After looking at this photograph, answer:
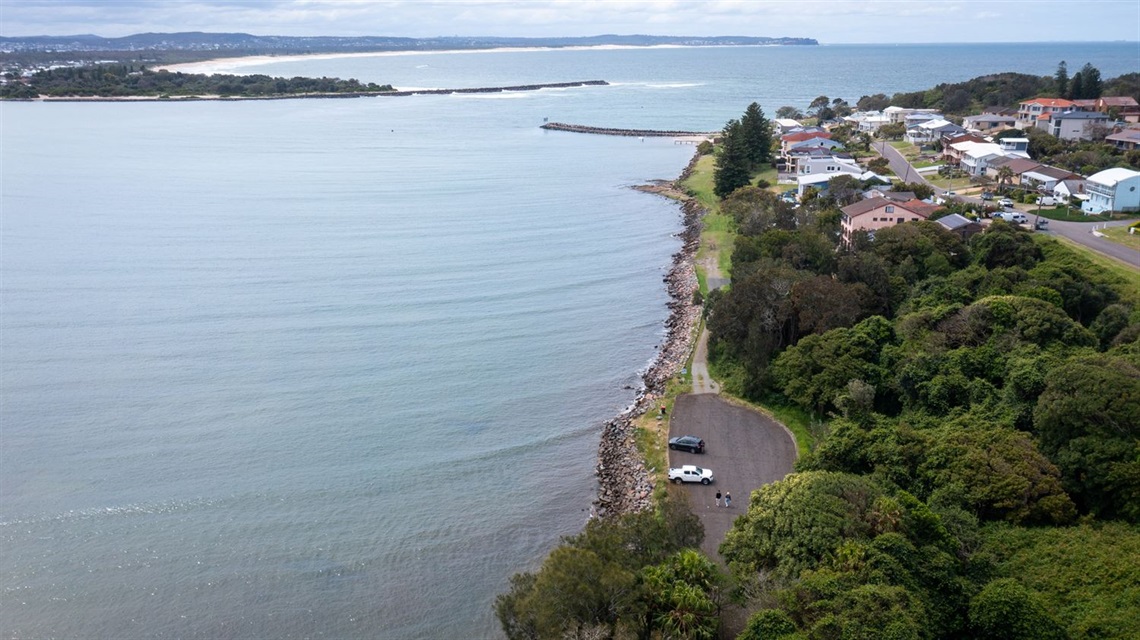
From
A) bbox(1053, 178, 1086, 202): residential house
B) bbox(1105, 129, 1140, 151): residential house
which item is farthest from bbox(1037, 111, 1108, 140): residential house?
bbox(1053, 178, 1086, 202): residential house

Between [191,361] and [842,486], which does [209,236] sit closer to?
[191,361]

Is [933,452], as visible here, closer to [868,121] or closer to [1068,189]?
[1068,189]

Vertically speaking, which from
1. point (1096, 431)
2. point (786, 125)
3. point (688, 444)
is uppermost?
point (786, 125)

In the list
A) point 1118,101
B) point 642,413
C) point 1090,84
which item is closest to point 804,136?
point 1118,101

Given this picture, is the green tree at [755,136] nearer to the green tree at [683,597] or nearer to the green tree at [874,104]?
the green tree at [874,104]

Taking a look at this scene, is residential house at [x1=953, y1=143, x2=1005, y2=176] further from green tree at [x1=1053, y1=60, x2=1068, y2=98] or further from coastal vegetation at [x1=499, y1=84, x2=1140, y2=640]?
green tree at [x1=1053, y1=60, x2=1068, y2=98]

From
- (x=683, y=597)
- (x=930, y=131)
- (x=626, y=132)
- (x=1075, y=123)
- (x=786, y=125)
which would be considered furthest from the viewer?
(x=626, y=132)

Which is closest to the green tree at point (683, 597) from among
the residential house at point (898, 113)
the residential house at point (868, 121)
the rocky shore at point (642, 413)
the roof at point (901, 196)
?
the rocky shore at point (642, 413)
